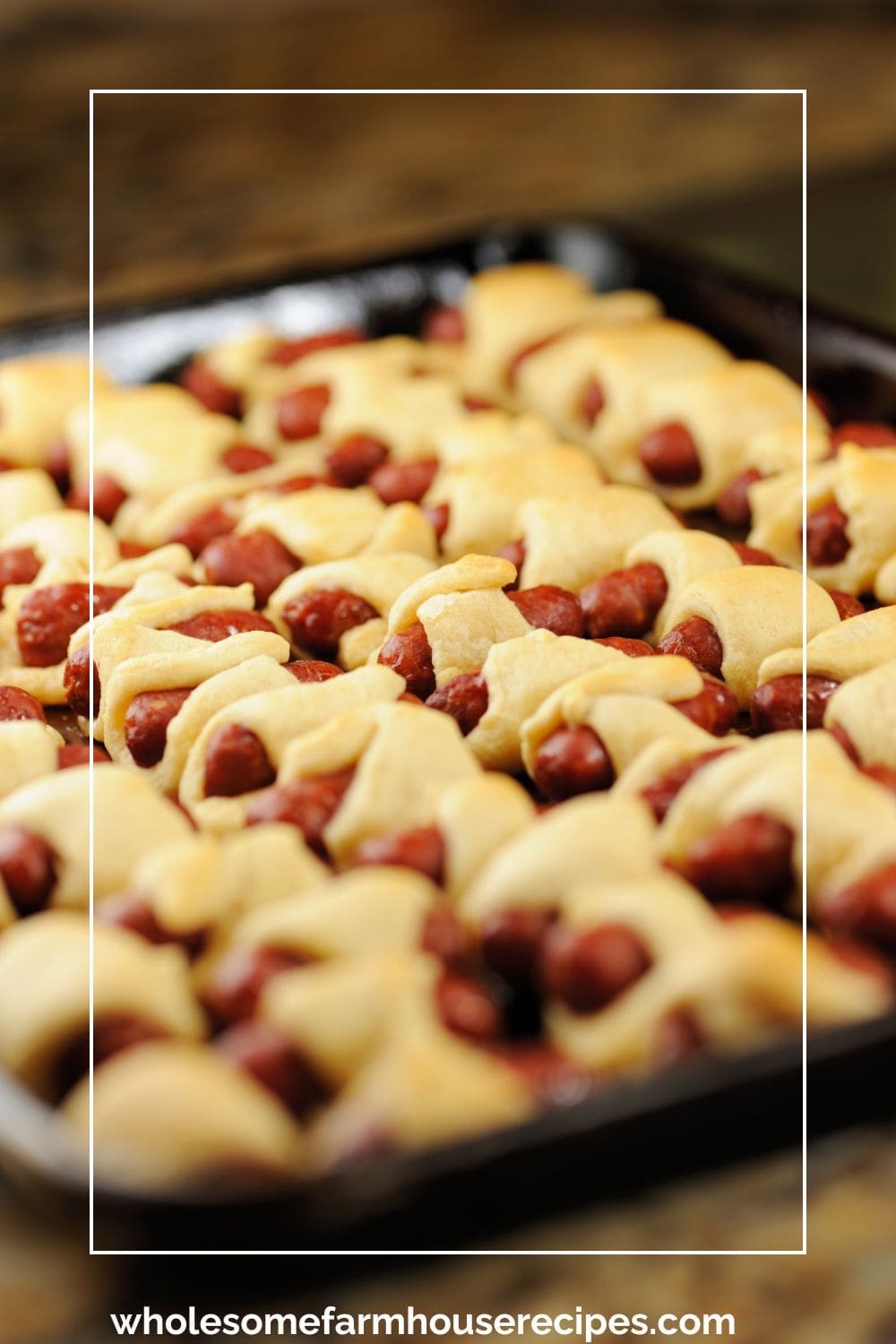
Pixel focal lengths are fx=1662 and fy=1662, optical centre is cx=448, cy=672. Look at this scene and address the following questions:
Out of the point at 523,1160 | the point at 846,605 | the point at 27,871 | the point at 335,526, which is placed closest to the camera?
the point at 523,1160

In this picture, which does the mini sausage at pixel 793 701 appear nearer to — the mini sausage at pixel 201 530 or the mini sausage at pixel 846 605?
the mini sausage at pixel 846 605

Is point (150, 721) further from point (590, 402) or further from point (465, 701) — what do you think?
point (590, 402)

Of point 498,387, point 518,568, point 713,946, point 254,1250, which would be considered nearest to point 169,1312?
point 254,1250

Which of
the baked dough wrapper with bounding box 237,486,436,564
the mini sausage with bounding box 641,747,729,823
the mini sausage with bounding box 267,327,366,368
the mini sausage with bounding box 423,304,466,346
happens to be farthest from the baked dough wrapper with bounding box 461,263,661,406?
the mini sausage with bounding box 641,747,729,823

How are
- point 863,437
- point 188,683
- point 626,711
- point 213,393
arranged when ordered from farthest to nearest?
point 213,393 → point 863,437 → point 188,683 → point 626,711

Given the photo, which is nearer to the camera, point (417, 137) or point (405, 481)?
point (405, 481)

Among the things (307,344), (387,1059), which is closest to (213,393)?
(307,344)
